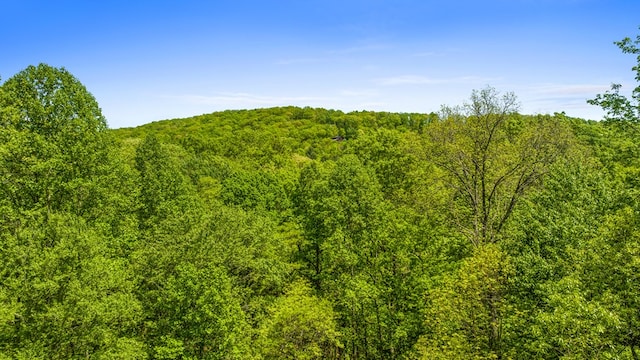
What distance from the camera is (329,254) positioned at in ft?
114

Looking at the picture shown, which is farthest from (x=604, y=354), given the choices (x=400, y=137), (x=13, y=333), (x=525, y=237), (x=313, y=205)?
(x=400, y=137)

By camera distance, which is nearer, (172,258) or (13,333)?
(13,333)

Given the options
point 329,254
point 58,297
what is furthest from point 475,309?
point 58,297

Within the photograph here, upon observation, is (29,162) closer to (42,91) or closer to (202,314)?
(42,91)

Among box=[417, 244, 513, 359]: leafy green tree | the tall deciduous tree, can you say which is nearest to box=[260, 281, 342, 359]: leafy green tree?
box=[417, 244, 513, 359]: leafy green tree

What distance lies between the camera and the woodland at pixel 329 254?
18.7 m

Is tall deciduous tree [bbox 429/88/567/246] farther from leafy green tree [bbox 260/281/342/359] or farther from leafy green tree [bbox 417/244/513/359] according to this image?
leafy green tree [bbox 260/281/342/359]

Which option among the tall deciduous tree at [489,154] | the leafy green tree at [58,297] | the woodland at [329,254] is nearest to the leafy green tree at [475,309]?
the woodland at [329,254]

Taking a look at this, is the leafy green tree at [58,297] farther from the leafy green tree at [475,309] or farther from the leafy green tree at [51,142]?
the leafy green tree at [475,309]

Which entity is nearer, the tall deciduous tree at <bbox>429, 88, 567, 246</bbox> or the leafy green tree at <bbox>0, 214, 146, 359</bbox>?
the leafy green tree at <bbox>0, 214, 146, 359</bbox>

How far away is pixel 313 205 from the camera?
4012 centimetres

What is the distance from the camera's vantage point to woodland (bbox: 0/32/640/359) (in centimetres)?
1869

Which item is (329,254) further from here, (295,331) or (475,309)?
(475,309)

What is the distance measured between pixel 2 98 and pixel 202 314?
17292mm
